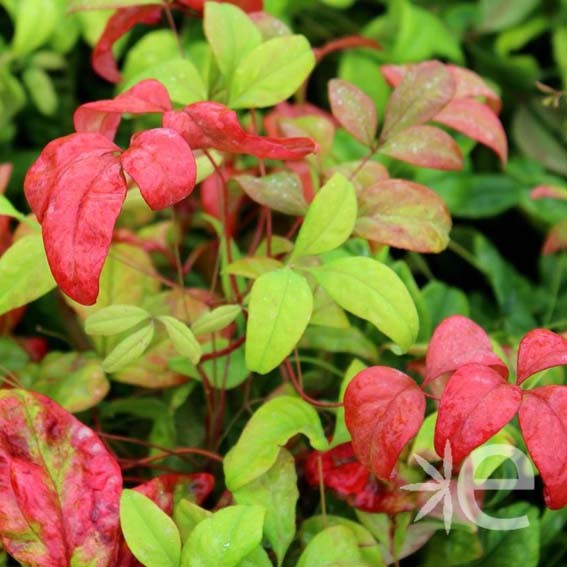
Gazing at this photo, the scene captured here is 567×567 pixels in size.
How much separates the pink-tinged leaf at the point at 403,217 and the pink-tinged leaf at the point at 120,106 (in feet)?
0.63

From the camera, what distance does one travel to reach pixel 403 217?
0.77 metres

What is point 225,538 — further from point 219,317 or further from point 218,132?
Result: point 218,132

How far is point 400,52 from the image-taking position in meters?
1.19

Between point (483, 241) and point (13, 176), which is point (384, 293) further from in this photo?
point (13, 176)

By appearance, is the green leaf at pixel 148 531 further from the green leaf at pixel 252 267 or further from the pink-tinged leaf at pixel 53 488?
the green leaf at pixel 252 267

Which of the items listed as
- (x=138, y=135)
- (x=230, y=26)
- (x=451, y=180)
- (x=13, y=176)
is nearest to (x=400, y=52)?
(x=451, y=180)

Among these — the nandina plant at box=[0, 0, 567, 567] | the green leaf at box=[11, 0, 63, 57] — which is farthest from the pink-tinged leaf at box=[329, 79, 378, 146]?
the green leaf at box=[11, 0, 63, 57]

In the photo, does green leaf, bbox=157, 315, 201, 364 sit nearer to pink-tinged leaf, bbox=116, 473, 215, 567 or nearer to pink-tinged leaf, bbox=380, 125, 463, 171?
pink-tinged leaf, bbox=116, 473, 215, 567

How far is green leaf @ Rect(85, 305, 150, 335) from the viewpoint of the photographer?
0.69m

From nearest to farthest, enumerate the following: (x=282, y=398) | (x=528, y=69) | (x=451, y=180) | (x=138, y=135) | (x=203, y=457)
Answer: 1. (x=138, y=135)
2. (x=282, y=398)
3. (x=203, y=457)
4. (x=451, y=180)
5. (x=528, y=69)

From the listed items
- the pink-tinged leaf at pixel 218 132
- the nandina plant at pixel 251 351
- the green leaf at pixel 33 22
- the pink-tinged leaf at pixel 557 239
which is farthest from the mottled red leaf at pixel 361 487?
the green leaf at pixel 33 22

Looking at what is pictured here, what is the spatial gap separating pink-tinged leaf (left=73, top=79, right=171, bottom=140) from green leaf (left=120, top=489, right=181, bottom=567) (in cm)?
28

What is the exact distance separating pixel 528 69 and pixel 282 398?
2.59ft

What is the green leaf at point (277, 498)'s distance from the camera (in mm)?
706
